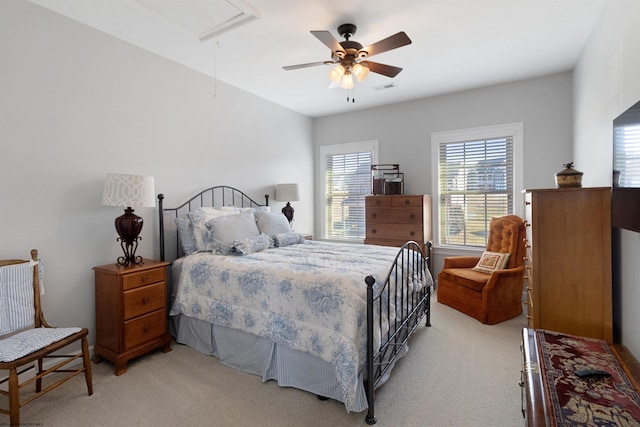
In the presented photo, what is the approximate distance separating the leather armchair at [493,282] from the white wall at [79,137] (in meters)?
3.19

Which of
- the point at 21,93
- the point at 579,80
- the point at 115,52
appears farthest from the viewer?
the point at 579,80

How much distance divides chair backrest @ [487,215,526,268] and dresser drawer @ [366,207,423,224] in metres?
0.91

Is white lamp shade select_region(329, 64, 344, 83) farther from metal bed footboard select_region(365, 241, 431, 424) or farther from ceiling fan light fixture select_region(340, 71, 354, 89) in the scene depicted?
metal bed footboard select_region(365, 241, 431, 424)

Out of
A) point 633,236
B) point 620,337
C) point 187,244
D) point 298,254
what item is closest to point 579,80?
point 633,236

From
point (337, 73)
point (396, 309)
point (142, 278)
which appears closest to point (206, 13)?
point (337, 73)

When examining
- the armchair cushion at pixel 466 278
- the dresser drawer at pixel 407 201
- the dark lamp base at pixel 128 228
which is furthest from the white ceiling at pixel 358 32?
the armchair cushion at pixel 466 278

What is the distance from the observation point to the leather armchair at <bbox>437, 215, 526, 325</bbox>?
329cm

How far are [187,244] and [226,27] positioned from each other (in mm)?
2040

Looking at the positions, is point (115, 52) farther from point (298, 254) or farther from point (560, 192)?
point (560, 192)

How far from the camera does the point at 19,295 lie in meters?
2.13

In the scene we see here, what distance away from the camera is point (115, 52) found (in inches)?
114

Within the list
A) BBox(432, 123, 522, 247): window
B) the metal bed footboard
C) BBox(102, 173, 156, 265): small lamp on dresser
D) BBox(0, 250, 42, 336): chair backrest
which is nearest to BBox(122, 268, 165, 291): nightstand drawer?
BBox(102, 173, 156, 265): small lamp on dresser

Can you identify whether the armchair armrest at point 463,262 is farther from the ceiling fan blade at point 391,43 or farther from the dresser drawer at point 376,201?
the ceiling fan blade at point 391,43

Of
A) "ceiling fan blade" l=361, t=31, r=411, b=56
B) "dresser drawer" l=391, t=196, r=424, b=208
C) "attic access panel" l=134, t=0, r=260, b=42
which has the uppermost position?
"attic access panel" l=134, t=0, r=260, b=42
